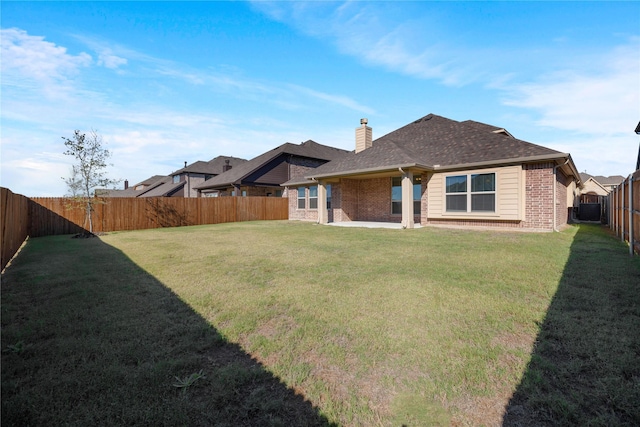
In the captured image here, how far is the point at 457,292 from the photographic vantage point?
165 inches

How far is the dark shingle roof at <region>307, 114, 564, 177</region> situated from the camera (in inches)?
450

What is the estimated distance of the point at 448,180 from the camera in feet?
41.7

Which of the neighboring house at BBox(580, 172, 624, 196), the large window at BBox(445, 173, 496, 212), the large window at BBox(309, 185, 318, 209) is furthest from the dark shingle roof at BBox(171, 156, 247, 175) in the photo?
the neighboring house at BBox(580, 172, 624, 196)

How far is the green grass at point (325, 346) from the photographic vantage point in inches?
77.9

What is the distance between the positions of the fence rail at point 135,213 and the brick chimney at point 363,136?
8.14 metres

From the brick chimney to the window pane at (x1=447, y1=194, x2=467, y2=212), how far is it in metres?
6.74

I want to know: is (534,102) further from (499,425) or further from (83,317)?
(83,317)

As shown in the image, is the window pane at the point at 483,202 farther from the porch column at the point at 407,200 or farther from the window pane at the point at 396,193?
the window pane at the point at 396,193

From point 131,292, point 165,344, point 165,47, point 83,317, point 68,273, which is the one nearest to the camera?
point 165,344

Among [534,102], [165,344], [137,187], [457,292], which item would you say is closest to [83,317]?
[165,344]

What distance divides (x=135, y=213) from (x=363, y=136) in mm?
13940

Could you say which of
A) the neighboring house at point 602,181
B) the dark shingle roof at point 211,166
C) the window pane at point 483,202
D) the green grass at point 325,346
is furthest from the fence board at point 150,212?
the neighboring house at point 602,181

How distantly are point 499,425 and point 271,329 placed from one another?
7.03ft

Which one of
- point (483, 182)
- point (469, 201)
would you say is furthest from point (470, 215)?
point (483, 182)
